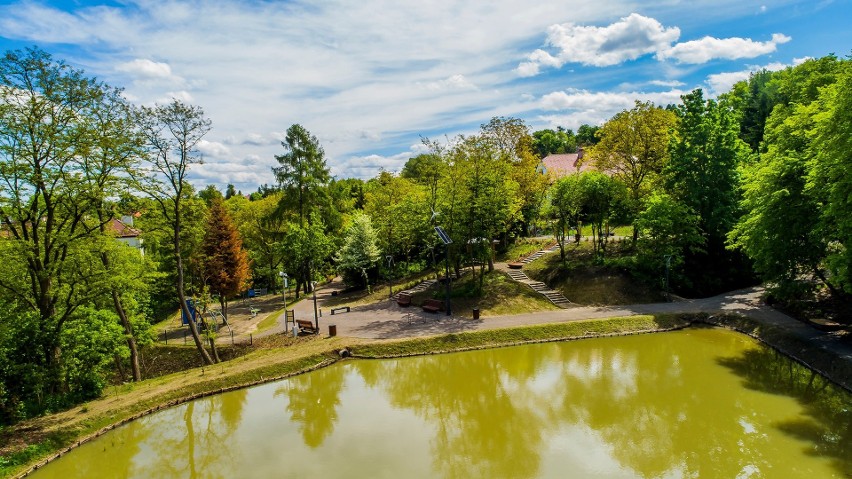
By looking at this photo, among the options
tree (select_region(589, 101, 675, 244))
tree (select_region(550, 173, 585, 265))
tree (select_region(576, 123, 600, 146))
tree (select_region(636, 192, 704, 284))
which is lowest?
tree (select_region(636, 192, 704, 284))

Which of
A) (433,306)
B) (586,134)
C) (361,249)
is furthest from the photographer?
(586,134)

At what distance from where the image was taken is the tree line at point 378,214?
1542 cm

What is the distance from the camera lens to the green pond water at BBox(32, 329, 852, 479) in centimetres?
1198

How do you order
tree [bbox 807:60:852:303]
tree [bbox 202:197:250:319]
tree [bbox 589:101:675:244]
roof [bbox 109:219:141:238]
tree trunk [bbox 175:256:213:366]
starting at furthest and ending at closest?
tree [bbox 202:197:250:319], tree [bbox 589:101:675:244], roof [bbox 109:219:141:238], tree trunk [bbox 175:256:213:366], tree [bbox 807:60:852:303]

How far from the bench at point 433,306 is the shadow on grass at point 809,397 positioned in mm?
13705

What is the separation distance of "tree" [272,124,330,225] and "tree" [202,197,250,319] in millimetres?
4941

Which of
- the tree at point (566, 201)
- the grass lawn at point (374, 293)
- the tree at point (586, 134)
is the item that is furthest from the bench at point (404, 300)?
the tree at point (586, 134)

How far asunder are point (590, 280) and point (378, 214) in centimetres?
1754

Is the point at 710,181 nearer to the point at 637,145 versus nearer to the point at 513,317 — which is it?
the point at 637,145

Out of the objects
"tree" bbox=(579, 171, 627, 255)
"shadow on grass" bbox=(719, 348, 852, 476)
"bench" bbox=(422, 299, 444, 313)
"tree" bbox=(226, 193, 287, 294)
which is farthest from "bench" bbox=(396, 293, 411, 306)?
"shadow on grass" bbox=(719, 348, 852, 476)

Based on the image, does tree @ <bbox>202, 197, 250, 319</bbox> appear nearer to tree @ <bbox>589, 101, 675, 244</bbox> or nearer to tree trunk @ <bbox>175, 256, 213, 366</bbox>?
tree trunk @ <bbox>175, 256, 213, 366</bbox>

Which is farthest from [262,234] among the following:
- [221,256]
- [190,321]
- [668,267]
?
[668,267]

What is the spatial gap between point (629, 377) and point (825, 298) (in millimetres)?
12760

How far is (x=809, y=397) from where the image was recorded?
49.5 ft
